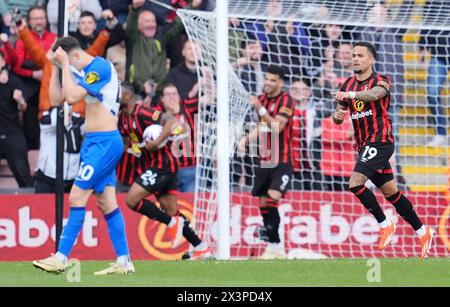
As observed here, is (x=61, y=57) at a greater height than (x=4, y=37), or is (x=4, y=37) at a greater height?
(x=4, y=37)

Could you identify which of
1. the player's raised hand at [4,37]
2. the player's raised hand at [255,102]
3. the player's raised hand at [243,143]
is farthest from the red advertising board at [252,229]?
the player's raised hand at [4,37]

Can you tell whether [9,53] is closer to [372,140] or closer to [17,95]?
[17,95]

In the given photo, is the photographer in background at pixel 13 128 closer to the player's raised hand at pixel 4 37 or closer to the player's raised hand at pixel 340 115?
the player's raised hand at pixel 4 37

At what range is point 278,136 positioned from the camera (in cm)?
1503

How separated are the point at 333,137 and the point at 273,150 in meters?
2.09

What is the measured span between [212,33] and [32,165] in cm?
391

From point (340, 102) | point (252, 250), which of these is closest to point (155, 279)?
point (340, 102)

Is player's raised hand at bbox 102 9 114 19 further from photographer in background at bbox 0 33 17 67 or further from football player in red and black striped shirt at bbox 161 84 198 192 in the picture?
photographer in background at bbox 0 33 17 67

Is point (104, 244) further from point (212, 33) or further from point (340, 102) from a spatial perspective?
point (340, 102)

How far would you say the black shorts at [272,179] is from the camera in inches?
587

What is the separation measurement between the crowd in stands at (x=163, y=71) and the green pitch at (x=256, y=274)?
151 inches

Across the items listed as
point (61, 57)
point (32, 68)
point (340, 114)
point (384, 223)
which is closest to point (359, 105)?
point (340, 114)

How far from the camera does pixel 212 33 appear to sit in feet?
47.9

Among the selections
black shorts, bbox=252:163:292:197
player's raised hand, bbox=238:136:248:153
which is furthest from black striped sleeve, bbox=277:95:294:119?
black shorts, bbox=252:163:292:197
